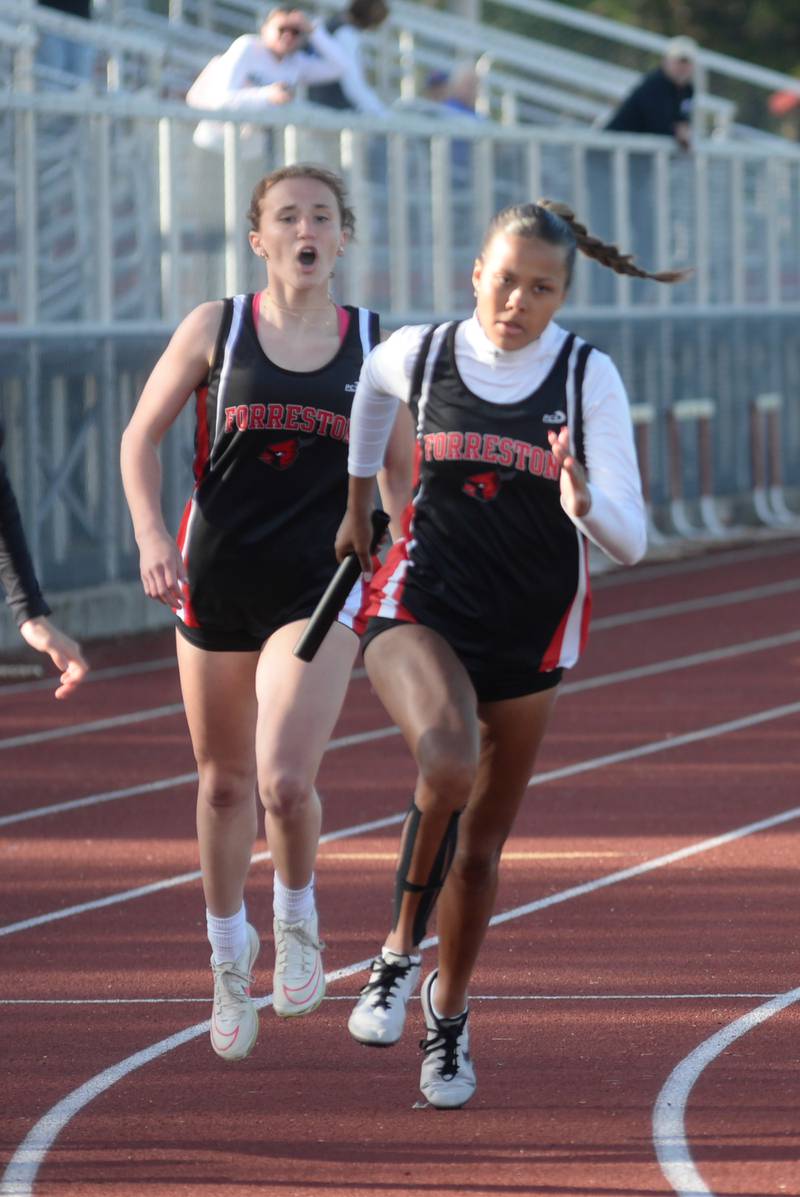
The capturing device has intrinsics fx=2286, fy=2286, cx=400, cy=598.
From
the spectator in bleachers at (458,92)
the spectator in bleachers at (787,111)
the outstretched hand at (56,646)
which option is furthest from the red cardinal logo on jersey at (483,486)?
the spectator in bleachers at (787,111)

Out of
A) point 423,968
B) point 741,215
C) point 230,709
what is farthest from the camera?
point 741,215

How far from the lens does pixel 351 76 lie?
55.5 ft

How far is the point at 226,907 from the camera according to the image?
5578 millimetres

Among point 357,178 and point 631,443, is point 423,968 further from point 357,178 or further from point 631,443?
point 357,178

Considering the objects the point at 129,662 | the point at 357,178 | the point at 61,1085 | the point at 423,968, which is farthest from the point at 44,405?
the point at 61,1085

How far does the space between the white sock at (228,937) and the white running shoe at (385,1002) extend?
545mm

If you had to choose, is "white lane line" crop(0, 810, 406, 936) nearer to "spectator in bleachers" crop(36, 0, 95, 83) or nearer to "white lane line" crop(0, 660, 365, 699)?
"white lane line" crop(0, 660, 365, 699)

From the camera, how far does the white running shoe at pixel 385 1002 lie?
5.01 meters

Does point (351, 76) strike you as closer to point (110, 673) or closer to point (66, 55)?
point (66, 55)

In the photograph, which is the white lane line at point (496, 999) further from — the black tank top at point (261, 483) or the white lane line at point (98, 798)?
the white lane line at point (98, 798)

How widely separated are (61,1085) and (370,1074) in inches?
29.4

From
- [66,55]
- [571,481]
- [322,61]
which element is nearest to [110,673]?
[66,55]

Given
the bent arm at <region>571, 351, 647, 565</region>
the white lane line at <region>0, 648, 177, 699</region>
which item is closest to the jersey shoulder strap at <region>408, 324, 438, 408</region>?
the bent arm at <region>571, 351, 647, 565</region>

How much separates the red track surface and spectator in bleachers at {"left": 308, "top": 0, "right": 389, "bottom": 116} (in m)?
6.47
